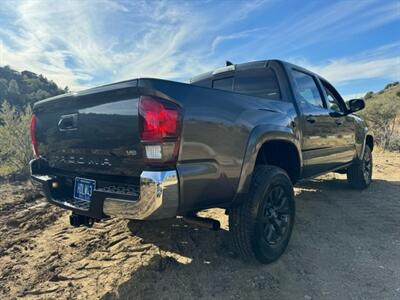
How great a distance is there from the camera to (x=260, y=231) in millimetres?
2791

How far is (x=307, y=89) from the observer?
4.14 m

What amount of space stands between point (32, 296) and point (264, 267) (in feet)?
6.32

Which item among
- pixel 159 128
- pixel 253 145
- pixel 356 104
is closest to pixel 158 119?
pixel 159 128

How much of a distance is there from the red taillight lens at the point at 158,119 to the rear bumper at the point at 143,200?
235mm

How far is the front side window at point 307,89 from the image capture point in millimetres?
3846

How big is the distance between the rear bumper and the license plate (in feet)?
0.36

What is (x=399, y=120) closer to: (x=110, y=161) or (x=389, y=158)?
(x=389, y=158)

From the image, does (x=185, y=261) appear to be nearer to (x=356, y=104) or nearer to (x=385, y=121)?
(x=356, y=104)

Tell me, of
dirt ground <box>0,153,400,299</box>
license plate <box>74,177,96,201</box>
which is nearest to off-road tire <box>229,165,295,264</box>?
dirt ground <box>0,153,400,299</box>

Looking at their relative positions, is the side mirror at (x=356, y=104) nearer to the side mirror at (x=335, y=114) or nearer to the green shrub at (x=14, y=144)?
the side mirror at (x=335, y=114)

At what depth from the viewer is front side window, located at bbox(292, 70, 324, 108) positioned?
3.85 metres

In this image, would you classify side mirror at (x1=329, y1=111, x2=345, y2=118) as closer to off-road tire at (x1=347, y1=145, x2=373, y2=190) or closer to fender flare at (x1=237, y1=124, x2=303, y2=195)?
off-road tire at (x1=347, y1=145, x2=373, y2=190)

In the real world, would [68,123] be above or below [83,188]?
above

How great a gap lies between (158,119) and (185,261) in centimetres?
157
